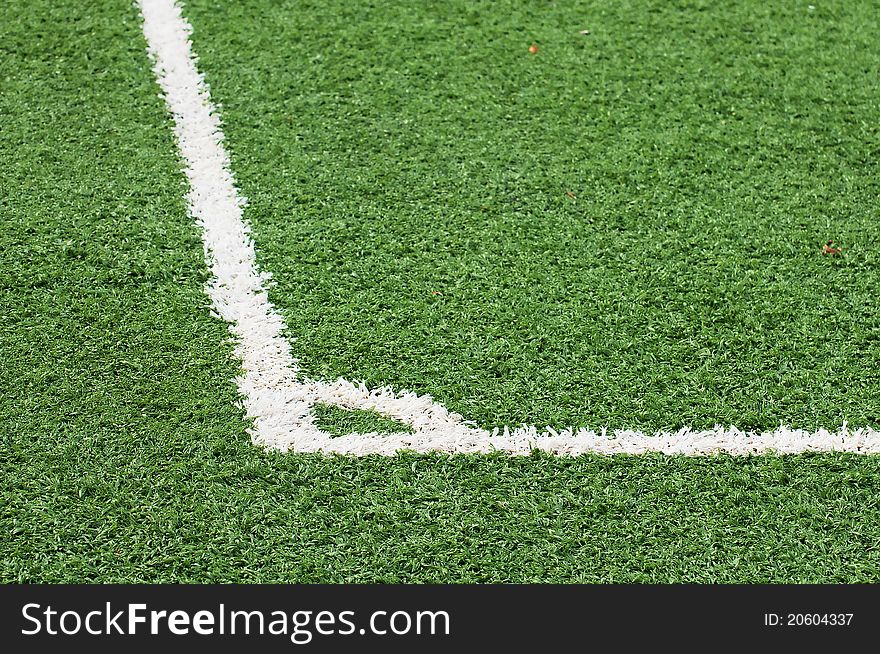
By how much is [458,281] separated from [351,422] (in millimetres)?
557

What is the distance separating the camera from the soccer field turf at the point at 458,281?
233 centimetres

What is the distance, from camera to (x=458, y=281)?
285cm

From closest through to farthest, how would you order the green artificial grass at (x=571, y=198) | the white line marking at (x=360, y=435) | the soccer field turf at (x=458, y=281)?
1. the soccer field turf at (x=458, y=281)
2. the white line marking at (x=360, y=435)
3. the green artificial grass at (x=571, y=198)

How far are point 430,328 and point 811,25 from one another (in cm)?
209

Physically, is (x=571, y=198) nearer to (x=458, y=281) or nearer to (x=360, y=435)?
(x=458, y=281)

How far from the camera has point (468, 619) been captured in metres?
2.24

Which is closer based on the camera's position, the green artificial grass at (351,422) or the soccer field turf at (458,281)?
the soccer field turf at (458,281)

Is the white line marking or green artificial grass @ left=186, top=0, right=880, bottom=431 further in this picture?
green artificial grass @ left=186, top=0, right=880, bottom=431

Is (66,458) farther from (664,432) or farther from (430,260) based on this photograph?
(664,432)

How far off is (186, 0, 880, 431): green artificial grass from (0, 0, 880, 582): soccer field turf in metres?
0.01

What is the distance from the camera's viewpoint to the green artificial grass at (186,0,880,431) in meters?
2.65

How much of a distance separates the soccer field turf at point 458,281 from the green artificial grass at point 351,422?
1 cm

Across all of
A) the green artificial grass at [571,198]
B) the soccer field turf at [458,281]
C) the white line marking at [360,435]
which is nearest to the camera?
the soccer field turf at [458,281]

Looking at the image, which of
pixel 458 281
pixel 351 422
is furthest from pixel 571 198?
pixel 351 422
